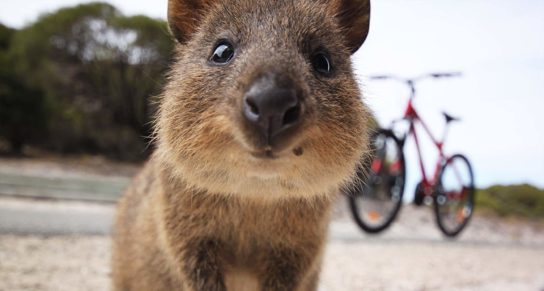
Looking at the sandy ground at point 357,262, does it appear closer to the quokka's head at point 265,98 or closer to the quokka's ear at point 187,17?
the quokka's head at point 265,98

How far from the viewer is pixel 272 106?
1578mm

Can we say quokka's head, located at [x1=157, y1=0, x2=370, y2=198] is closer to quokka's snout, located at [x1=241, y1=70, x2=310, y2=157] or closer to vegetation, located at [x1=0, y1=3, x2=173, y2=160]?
quokka's snout, located at [x1=241, y1=70, x2=310, y2=157]

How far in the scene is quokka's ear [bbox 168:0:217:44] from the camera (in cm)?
263

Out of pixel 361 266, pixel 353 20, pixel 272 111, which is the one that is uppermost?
pixel 272 111

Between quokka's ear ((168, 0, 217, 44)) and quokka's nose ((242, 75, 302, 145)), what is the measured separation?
1151 mm

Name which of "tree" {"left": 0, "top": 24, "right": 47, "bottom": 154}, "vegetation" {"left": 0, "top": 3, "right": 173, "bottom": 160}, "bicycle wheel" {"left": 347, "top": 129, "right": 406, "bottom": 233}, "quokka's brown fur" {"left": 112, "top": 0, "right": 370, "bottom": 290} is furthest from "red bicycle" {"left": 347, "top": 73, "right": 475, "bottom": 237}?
"tree" {"left": 0, "top": 24, "right": 47, "bottom": 154}

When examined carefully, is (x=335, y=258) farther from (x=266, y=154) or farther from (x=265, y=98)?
(x=265, y=98)

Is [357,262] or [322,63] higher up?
[322,63]

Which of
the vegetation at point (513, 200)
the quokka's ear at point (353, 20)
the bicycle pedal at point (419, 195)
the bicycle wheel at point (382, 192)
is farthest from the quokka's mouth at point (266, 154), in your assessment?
the vegetation at point (513, 200)

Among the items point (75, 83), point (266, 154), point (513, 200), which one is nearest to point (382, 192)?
point (266, 154)

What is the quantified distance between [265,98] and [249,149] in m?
0.25

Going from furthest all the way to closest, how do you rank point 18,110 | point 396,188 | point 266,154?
point 18,110 → point 396,188 → point 266,154

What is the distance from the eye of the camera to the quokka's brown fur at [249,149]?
1873 millimetres

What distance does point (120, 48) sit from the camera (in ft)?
52.3
